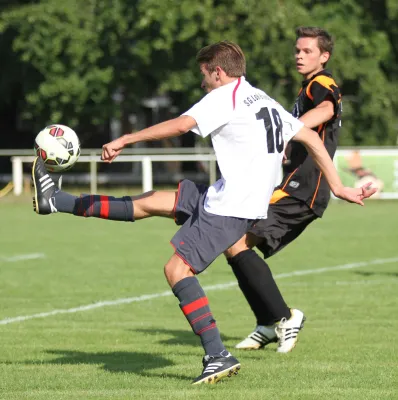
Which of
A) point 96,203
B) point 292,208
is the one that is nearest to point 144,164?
point 292,208

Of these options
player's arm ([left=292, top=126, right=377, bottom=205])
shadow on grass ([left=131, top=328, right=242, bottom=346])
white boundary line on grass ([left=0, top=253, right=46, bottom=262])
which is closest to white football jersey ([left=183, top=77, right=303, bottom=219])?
player's arm ([left=292, top=126, right=377, bottom=205])

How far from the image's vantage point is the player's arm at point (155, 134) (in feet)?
19.9

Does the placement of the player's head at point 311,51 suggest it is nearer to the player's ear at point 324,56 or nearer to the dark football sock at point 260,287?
the player's ear at point 324,56

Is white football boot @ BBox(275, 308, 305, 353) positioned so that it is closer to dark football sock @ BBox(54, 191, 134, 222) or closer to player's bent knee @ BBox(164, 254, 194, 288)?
dark football sock @ BBox(54, 191, 134, 222)

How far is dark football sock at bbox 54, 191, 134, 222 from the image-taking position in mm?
6910

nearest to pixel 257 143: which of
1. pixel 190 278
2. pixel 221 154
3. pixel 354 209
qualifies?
pixel 221 154

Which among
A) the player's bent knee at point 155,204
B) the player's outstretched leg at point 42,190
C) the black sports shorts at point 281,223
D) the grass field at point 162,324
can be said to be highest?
the player's outstretched leg at point 42,190

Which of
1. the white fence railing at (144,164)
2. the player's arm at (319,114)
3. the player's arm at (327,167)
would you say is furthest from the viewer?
the white fence railing at (144,164)

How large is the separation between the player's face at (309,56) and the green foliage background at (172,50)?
22.8m

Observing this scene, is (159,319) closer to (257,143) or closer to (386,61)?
(257,143)

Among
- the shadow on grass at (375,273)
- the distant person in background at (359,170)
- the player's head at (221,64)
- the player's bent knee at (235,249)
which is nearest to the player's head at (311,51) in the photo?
the player's bent knee at (235,249)

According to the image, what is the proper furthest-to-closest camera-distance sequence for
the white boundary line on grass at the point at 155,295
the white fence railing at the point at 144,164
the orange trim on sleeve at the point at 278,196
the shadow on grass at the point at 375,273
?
the white fence railing at the point at 144,164
the shadow on grass at the point at 375,273
the white boundary line on grass at the point at 155,295
the orange trim on sleeve at the point at 278,196

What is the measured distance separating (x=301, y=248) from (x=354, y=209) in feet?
32.8

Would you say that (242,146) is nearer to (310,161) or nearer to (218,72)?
(218,72)
